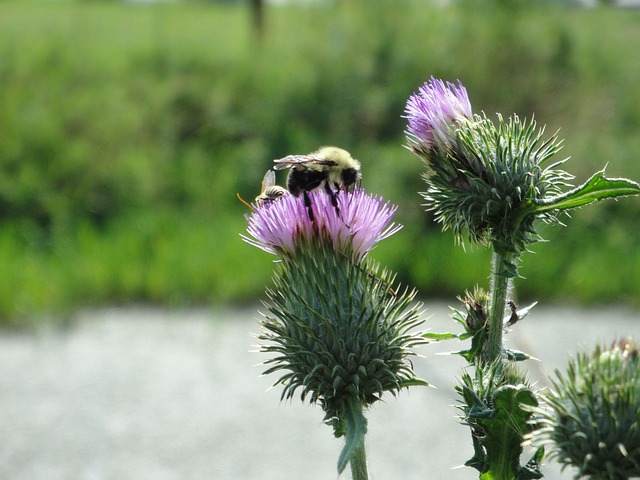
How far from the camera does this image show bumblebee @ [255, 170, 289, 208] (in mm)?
1905

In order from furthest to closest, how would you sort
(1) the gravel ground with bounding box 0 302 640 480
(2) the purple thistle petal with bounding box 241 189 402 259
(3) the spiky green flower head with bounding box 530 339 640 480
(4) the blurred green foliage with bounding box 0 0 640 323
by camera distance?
1. (4) the blurred green foliage with bounding box 0 0 640 323
2. (1) the gravel ground with bounding box 0 302 640 480
3. (2) the purple thistle petal with bounding box 241 189 402 259
4. (3) the spiky green flower head with bounding box 530 339 640 480

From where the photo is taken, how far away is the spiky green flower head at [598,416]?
1.27m

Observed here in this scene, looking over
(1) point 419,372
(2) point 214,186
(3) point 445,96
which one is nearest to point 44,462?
(1) point 419,372

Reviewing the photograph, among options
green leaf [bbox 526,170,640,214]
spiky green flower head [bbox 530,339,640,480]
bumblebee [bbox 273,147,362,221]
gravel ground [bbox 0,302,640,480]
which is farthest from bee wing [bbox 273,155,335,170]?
gravel ground [bbox 0,302,640,480]

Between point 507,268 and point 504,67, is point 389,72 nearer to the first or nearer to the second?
point 504,67

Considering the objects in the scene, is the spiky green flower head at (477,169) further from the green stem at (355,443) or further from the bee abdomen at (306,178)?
the green stem at (355,443)

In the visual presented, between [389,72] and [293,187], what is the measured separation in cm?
883

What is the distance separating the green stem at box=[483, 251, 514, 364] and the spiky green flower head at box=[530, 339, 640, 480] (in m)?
0.15

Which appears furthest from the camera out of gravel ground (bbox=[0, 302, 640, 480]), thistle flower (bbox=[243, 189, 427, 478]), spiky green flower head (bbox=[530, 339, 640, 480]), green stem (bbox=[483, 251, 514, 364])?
gravel ground (bbox=[0, 302, 640, 480])

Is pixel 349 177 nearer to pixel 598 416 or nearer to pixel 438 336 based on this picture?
pixel 438 336

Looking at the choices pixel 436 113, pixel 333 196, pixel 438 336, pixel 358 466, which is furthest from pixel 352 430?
pixel 436 113

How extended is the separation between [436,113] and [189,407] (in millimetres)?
4785

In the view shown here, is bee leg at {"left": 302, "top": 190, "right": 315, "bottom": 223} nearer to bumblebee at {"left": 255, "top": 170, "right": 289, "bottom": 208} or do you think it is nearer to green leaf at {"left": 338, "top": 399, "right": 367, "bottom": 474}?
bumblebee at {"left": 255, "top": 170, "right": 289, "bottom": 208}

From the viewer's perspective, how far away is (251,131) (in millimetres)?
10141
